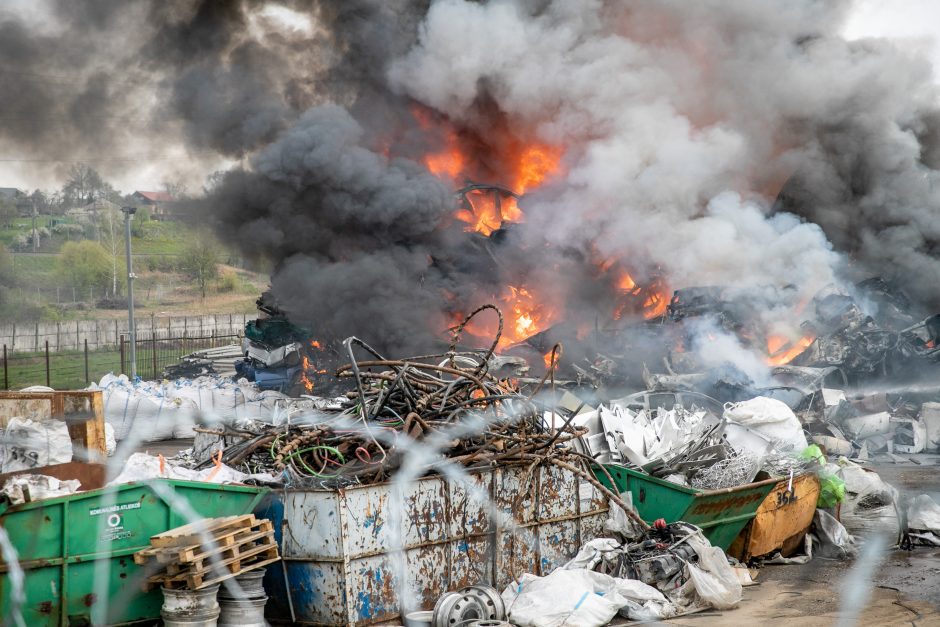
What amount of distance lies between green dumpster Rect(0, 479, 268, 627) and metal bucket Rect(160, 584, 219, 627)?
34 centimetres

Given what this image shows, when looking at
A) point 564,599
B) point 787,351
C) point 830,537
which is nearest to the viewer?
point 564,599

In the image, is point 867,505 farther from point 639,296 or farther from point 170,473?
point 639,296

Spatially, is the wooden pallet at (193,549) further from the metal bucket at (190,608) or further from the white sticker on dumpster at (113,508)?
the white sticker on dumpster at (113,508)

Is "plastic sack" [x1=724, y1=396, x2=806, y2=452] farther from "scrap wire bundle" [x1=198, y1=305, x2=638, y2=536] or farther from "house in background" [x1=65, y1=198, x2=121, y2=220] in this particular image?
"house in background" [x1=65, y1=198, x2=121, y2=220]

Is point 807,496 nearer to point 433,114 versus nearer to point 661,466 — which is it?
point 661,466

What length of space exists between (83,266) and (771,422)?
39566mm

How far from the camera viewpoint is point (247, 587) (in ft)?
22.0

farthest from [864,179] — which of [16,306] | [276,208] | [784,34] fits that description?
[16,306]

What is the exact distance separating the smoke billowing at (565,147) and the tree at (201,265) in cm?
1938

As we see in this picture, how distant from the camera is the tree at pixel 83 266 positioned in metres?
43.2

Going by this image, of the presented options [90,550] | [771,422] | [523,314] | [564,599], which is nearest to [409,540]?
[564,599]

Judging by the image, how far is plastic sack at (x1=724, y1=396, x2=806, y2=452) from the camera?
10.7 meters

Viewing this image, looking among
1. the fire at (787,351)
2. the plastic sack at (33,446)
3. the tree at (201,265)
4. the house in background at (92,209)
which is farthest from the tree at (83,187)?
the plastic sack at (33,446)

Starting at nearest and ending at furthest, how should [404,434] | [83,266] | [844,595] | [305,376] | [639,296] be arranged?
[404,434] < [844,595] < [305,376] < [639,296] < [83,266]
